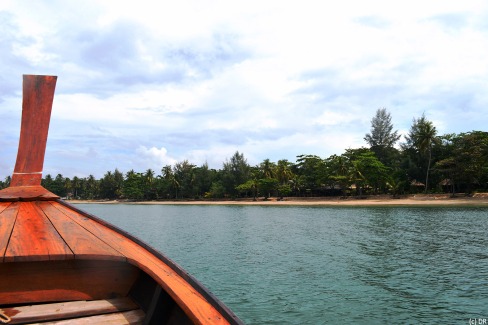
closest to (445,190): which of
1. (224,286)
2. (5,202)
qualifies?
(224,286)

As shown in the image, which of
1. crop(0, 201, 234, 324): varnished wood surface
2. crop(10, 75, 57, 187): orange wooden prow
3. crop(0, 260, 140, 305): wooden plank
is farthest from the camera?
crop(10, 75, 57, 187): orange wooden prow

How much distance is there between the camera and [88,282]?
9.85ft

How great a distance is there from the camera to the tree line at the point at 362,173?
173ft

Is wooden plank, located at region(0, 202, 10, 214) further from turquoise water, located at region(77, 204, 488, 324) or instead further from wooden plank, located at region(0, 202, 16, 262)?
turquoise water, located at region(77, 204, 488, 324)

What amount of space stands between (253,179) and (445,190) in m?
37.6

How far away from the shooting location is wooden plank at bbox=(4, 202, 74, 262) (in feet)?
8.68

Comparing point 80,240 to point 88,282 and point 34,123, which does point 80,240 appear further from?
point 34,123

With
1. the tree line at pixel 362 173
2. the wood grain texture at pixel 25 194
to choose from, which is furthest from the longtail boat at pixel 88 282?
the tree line at pixel 362 173

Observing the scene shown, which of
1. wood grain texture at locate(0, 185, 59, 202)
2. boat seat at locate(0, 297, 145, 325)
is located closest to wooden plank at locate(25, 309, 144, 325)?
boat seat at locate(0, 297, 145, 325)

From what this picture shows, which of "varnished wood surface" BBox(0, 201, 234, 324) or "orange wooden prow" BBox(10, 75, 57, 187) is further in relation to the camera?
"orange wooden prow" BBox(10, 75, 57, 187)

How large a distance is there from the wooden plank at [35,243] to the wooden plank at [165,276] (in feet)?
1.35

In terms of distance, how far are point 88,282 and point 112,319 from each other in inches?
17.2

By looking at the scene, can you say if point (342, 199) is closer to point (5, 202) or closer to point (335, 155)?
point (335, 155)

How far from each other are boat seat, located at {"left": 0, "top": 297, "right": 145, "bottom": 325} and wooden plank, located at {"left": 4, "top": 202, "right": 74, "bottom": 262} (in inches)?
15.9
